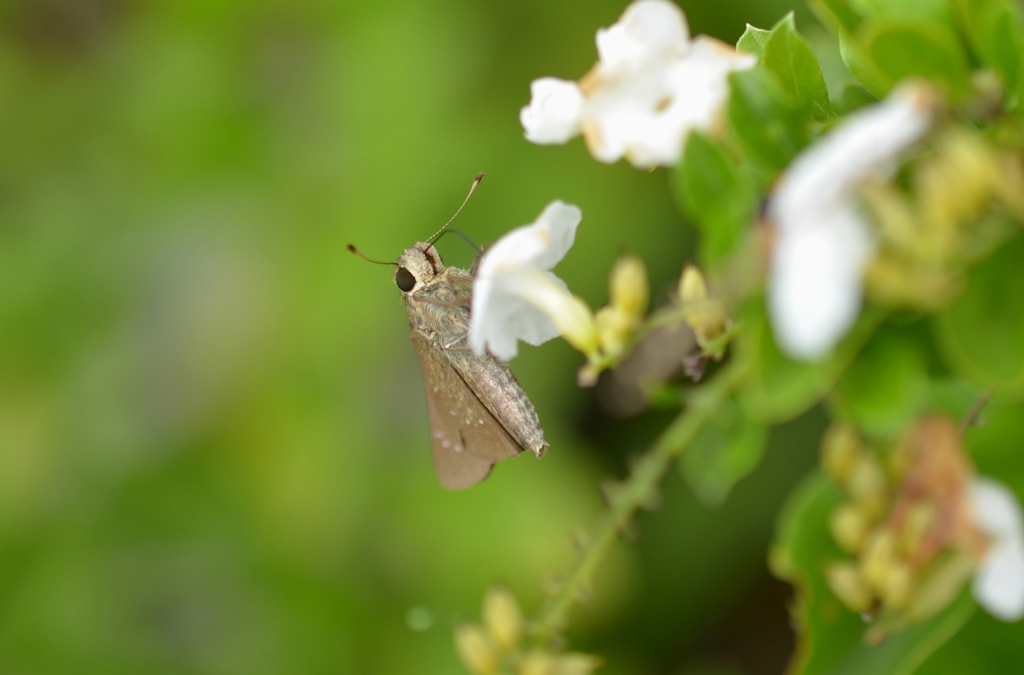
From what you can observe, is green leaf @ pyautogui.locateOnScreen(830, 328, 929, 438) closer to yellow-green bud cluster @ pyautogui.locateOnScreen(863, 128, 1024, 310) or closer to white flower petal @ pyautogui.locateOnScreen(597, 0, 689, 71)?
yellow-green bud cluster @ pyautogui.locateOnScreen(863, 128, 1024, 310)

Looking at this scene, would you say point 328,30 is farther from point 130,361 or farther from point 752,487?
point 752,487

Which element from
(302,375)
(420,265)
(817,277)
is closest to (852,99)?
(817,277)

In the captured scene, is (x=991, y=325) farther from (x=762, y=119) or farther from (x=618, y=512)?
(x=618, y=512)

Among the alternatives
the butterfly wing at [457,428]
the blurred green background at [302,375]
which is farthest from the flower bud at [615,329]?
the blurred green background at [302,375]

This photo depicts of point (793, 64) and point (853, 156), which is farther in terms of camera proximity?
point (793, 64)

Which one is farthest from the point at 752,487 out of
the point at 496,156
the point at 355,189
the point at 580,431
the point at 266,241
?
the point at 266,241

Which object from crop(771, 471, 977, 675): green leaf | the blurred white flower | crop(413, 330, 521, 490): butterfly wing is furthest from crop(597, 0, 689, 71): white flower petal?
crop(413, 330, 521, 490): butterfly wing
